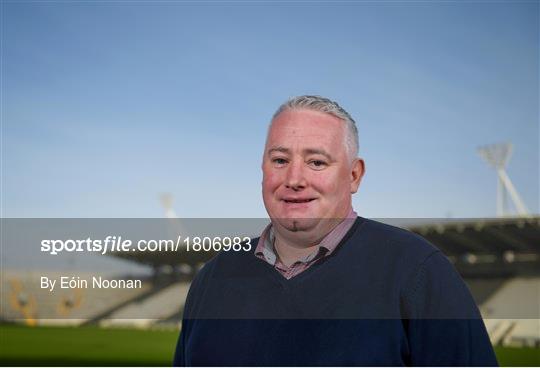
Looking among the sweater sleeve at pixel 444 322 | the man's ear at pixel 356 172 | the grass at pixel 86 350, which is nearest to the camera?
the sweater sleeve at pixel 444 322

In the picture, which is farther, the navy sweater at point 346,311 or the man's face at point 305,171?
the man's face at point 305,171

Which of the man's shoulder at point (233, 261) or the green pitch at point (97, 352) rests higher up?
the man's shoulder at point (233, 261)

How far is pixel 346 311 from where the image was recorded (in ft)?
5.69

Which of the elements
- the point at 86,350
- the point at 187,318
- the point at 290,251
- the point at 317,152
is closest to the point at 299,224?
the point at 290,251

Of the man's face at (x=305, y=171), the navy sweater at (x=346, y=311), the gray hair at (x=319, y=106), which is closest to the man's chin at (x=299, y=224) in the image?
the man's face at (x=305, y=171)

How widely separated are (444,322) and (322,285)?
0.37m

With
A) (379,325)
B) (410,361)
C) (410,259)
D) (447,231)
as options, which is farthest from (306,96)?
(447,231)

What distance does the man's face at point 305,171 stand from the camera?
1.84 meters

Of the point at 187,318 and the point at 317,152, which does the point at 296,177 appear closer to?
the point at 317,152

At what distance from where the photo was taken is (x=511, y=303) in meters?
18.2

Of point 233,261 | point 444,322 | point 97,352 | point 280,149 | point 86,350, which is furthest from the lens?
point 86,350

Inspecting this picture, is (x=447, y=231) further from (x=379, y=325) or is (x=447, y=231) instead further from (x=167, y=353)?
(x=379, y=325)

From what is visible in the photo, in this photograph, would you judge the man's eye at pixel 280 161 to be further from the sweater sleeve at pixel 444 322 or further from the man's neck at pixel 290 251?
the sweater sleeve at pixel 444 322
